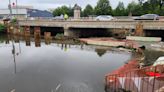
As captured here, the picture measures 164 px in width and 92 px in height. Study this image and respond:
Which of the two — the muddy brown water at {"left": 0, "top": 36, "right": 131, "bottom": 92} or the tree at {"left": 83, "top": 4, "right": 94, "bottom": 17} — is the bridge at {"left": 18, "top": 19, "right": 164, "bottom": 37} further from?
the tree at {"left": 83, "top": 4, "right": 94, "bottom": 17}

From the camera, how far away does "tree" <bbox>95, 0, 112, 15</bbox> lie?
84.1 m

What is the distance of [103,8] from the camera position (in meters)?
86.6

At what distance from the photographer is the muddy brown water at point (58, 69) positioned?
20.2 meters

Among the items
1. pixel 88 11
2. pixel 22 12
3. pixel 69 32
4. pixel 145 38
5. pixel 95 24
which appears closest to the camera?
pixel 145 38

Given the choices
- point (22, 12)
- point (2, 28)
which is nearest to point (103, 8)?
point (22, 12)

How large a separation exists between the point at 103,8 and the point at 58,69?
63187 millimetres

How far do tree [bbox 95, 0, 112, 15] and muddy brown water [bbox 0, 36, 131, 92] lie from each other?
47280mm

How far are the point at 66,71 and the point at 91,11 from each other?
2690 inches

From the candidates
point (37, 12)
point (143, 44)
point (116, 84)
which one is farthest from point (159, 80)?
point (37, 12)

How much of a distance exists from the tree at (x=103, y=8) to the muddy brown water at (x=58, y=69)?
4728 centimetres

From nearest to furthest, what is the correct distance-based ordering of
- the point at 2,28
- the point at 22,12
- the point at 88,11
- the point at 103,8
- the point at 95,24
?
the point at 95,24
the point at 2,28
the point at 103,8
the point at 88,11
the point at 22,12

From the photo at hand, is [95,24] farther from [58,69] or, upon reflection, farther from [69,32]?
[58,69]

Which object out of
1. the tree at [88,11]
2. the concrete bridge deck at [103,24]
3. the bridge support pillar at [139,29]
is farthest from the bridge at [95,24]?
the tree at [88,11]

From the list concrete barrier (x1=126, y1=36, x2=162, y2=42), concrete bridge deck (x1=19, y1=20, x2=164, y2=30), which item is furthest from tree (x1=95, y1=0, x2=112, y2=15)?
concrete barrier (x1=126, y1=36, x2=162, y2=42)
